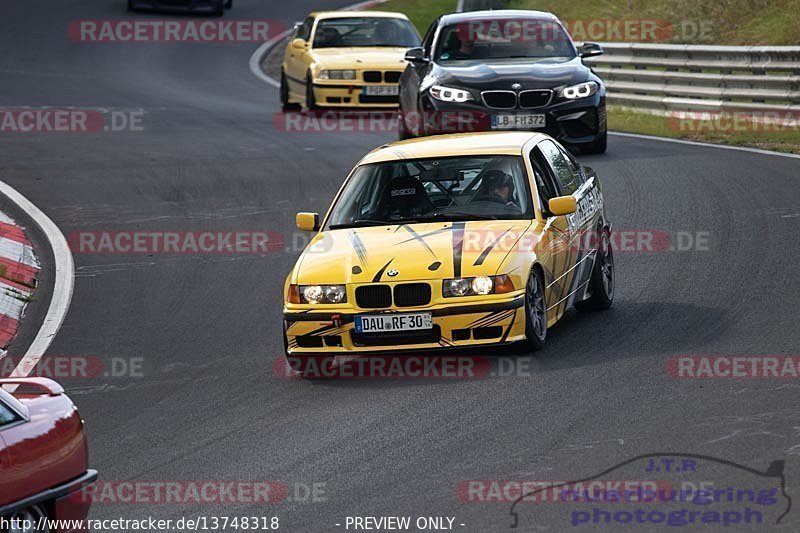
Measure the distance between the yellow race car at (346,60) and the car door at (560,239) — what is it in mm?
12402

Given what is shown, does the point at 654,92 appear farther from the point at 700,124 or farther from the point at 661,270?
the point at 661,270

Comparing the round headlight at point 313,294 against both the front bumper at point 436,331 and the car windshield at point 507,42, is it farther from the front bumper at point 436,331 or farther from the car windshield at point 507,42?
the car windshield at point 507,42

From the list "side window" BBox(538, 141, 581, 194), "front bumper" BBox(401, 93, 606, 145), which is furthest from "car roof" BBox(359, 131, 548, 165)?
"front bumper" BBox(401, 93, 606, 145)

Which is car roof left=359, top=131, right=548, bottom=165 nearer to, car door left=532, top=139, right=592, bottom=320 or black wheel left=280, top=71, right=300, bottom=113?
car door left=532, top=139, right=592, bottom=320

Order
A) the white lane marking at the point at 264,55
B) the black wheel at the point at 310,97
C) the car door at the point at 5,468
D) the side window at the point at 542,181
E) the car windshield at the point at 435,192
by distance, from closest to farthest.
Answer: the car door at the point at 5,468 → the car windshield at the point at 435,192 → the side window at the point at 542,181 → the black wheel at the point at 310,97 → the white lane marking at the point at 264,55

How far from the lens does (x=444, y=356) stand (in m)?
10.3

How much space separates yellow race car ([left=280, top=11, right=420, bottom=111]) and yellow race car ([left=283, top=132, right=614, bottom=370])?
41.9 feet

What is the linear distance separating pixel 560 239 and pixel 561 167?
3.45ft

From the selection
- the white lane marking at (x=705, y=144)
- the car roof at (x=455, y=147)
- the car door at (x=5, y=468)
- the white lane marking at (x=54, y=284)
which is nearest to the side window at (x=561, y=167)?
the car roof at (x=455, y=147)

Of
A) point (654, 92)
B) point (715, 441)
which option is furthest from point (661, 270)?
point (654, 92)

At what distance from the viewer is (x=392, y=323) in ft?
32.3

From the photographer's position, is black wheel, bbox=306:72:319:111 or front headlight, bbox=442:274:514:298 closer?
front headlight, bbox=442:274:514:298

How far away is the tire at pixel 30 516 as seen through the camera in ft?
18.7

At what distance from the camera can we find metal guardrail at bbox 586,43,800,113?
22422mm
